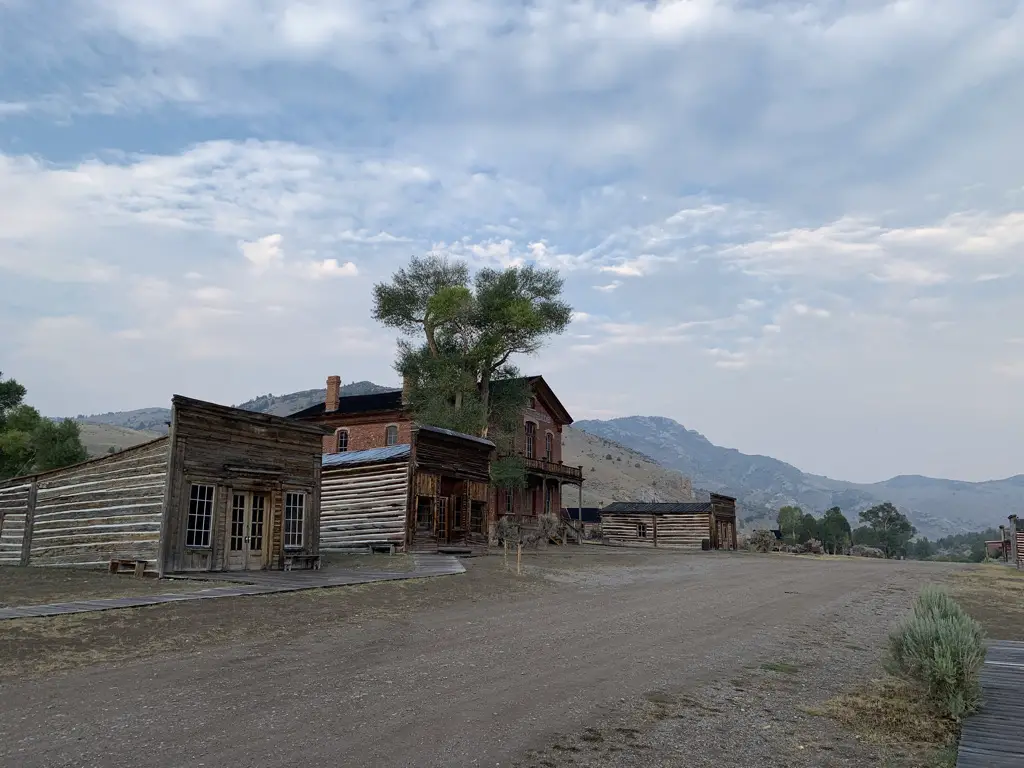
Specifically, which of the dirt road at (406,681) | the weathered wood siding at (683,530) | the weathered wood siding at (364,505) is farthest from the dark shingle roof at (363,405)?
the dirt road at (406,681)

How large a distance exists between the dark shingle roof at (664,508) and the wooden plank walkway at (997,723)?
139 ft

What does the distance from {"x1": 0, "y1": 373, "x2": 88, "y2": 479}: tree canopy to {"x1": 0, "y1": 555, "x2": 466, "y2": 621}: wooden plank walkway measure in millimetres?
27544

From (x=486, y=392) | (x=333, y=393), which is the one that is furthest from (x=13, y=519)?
(x=333, y=393)

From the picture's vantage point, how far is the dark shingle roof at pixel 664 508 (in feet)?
170

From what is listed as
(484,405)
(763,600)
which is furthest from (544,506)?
(763,600)

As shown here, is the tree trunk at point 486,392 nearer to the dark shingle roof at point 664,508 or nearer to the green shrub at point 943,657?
the dark shingle roof at point 664,508

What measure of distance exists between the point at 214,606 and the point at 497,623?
16.1 feet

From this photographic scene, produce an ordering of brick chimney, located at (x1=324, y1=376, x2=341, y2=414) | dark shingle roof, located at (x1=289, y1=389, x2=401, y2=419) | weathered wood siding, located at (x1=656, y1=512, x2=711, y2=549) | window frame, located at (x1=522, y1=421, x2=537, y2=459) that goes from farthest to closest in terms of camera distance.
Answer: weathered wood siding, located at (x1=656, y1=512, x2=711, y2=549)
brick chimney, located at (x1=324, y1=376, x2=341, y2=414)
window frame, located at (x1=522, y1=421, x2=537, y2=459)
dark shingle roof, located at (x1=289, y1=389, x2=401, y2=419)

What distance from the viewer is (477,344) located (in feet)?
145

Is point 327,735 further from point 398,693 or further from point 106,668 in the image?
point 106,668

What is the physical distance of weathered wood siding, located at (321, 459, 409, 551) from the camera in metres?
28.6

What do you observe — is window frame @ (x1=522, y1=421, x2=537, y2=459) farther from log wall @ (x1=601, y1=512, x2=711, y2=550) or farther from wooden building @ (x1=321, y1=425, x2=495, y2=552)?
wooden building @ (x1=321, y1=425, x2=495, y2=552)

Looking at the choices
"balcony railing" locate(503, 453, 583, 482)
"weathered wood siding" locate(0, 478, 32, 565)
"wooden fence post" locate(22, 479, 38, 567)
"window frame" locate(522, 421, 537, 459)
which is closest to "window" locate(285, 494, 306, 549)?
"wooden fence post" locate(22, 479, 38, 567)

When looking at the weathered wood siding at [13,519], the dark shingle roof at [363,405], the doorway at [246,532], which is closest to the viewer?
the doorway at [246,532]
